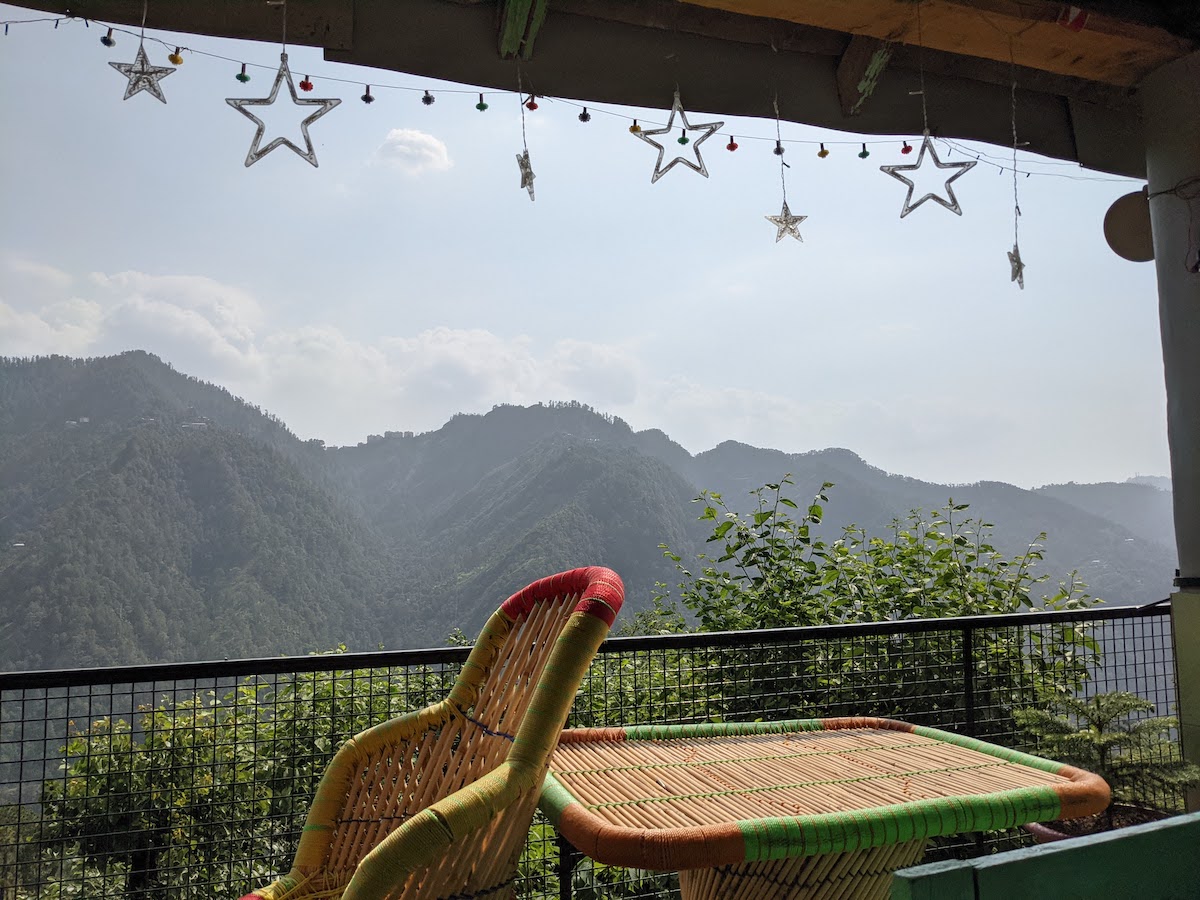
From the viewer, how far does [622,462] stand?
22891 millimetres

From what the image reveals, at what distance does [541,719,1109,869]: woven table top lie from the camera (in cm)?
92

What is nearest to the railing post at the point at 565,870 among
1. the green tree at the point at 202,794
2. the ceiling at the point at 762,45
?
the green tree at the point at 202,794

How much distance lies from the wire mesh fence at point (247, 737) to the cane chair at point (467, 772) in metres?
0.38

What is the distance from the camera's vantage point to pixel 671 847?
89cm

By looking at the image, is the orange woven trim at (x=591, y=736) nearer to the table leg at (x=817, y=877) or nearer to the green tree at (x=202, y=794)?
the table leg at (x=817, y=877)

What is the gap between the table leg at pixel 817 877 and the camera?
1.07m

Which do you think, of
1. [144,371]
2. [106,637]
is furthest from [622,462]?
[144,371]

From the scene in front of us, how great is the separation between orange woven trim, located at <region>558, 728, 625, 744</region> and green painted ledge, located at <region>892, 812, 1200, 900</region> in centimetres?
110

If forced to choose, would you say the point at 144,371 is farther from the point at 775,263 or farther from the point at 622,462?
the point at 775,263

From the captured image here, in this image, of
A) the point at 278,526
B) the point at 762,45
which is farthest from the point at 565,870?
the point at 278,526

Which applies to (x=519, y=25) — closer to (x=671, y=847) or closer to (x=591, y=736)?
(x=591, y=736)

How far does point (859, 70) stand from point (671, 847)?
312cm

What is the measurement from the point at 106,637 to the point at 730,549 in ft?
62.3

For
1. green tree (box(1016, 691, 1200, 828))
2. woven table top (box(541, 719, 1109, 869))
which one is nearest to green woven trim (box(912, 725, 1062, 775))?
woven table top (box(541, 719, 1109, 869))
